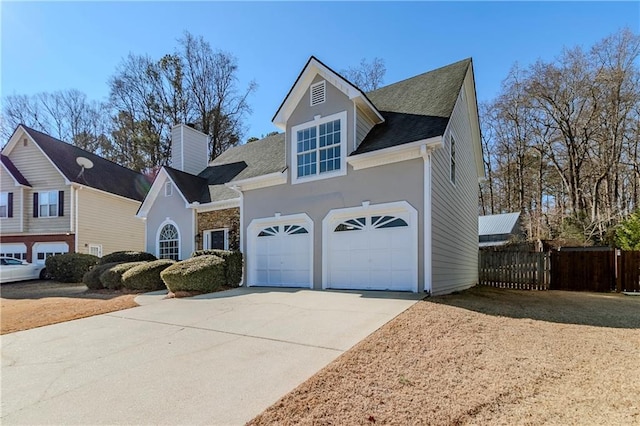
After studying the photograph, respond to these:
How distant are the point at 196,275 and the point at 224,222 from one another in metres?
4.05

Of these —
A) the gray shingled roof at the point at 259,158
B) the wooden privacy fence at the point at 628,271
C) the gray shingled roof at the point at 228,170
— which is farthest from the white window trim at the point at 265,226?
the wooden privacy fence at the point at 628,271

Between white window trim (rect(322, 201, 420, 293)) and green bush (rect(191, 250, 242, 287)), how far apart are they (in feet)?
11.6

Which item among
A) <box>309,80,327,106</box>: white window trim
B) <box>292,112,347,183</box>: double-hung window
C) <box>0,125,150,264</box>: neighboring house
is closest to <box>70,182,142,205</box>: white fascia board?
<box>0,125,150,264</box>: neighboring house

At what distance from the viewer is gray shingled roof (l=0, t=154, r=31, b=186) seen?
1961 centimetres

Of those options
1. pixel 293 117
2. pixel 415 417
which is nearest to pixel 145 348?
pixel 415 417

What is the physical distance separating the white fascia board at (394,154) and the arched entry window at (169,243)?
385 inches

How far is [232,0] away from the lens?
10648mm

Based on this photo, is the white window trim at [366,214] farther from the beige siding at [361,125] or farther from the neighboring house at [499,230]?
the neighboring house at [499,230]

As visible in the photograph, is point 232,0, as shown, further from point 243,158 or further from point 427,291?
point 427,291

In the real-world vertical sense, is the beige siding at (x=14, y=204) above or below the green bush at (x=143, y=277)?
above

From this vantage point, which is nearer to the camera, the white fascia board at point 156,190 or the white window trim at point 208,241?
the white window trim at point 208,241

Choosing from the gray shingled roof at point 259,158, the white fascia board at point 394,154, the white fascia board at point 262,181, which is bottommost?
the white fascia board at point 262,181

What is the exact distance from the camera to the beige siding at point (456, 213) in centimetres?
950

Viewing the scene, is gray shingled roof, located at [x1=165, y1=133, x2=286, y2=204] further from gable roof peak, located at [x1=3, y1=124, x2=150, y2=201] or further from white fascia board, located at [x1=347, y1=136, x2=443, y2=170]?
gable roof peak, located at [x1=3, y1=124, x2=150, y2=201]
